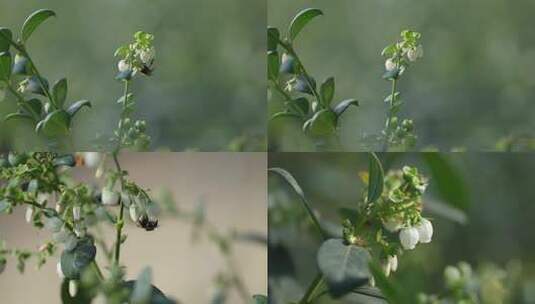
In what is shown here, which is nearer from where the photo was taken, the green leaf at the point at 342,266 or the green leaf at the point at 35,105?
the green leaf at the point at 342,266

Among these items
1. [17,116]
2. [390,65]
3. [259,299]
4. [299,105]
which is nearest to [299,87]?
[299,105]

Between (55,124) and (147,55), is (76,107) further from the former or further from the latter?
(147,55)

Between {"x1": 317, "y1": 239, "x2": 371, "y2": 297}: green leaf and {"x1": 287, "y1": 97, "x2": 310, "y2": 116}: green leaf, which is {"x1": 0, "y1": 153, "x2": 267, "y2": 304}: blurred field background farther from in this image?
{"x1": 317, "y1": 239, "x2": 371, "y2": 297}: green leaf

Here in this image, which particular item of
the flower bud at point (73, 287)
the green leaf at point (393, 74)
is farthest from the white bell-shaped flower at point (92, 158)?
the green leaf at point (393, 74)

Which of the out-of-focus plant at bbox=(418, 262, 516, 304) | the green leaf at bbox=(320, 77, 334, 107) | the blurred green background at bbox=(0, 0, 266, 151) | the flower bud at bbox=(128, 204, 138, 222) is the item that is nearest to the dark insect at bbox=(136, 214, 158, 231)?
the flower bud at bbox=(128, 204, 138, 222)

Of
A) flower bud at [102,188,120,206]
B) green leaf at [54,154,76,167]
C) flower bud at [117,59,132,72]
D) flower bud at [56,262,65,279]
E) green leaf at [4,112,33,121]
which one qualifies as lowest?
flower bud at [56,262,65,279]

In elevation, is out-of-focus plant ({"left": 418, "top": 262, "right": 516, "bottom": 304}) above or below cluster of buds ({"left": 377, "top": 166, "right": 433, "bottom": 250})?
below

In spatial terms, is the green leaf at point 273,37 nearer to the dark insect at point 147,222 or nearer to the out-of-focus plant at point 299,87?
the out-of-focus plant at point 299,87
